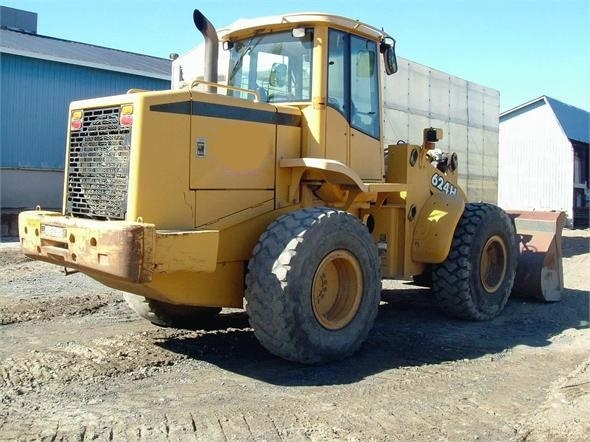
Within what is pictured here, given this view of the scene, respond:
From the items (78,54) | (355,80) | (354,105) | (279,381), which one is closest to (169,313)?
(279,381)

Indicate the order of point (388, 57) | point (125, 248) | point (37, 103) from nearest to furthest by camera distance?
point (125, 248), point (388, 57), point (37, 103)

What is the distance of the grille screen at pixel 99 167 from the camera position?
5.05 meters

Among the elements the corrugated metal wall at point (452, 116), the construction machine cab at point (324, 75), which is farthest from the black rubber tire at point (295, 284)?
the corrugated metal wall at point (452, 116)

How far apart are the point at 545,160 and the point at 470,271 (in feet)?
70.2

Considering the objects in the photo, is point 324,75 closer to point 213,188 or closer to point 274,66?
point 274,66

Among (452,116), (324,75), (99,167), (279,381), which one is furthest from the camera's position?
(452,116)

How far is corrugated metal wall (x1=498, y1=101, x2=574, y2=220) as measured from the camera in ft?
85.1

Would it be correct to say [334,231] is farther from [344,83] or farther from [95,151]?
[95,151]

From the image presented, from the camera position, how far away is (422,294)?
29.6 feet

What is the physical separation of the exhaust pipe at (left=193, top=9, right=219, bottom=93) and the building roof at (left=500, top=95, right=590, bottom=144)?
904 inches

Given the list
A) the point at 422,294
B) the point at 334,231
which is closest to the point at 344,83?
the point at 334,231

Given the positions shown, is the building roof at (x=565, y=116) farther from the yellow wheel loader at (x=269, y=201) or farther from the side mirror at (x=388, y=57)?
the side mirror at (x=388, y=57)

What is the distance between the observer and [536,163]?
1052 inches

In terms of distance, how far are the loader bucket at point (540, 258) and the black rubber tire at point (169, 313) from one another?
13.6 ft
